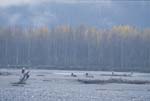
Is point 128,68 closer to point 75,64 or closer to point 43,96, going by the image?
point 75,64

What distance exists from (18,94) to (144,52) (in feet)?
275

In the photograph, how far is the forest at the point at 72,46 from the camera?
12569cm

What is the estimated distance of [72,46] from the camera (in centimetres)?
13338

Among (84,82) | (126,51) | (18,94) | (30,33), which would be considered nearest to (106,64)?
(126,51)

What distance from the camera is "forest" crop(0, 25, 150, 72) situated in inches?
4948

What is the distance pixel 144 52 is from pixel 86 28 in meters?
17.6

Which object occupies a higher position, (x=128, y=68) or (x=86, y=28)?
(x=86, y=28)

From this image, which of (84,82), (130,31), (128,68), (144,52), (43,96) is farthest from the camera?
(130,31)

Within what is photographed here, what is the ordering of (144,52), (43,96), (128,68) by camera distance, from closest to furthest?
(43,96)
(128,68)
(144,52)

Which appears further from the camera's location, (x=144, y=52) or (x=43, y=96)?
(x=144, y=52)

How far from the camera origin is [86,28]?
13488 cm

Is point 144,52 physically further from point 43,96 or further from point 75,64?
point 43,96

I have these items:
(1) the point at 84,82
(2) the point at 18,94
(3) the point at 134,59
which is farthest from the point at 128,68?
(2) the point at 18,94

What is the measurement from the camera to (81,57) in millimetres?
130000
